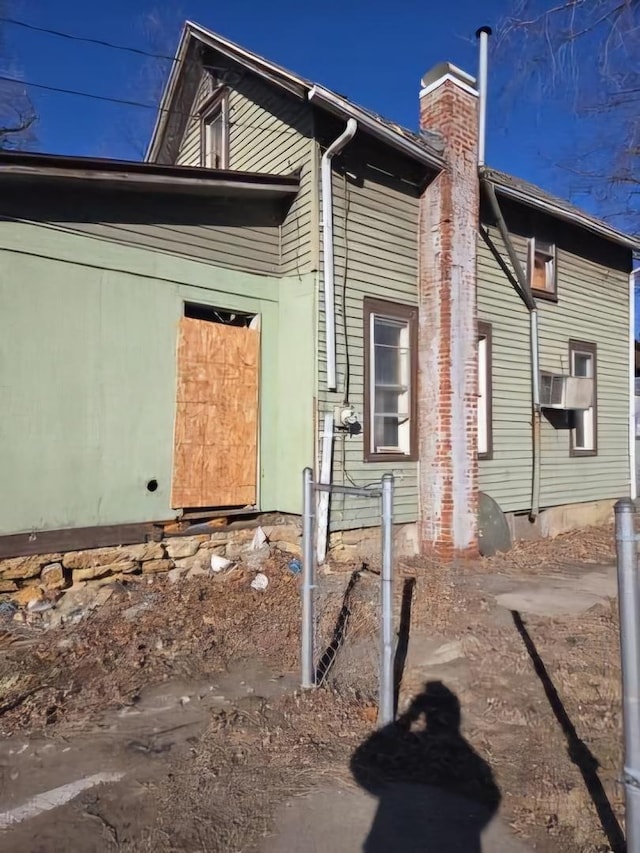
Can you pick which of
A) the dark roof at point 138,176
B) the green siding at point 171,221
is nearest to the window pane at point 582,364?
the green siding at point 171,221

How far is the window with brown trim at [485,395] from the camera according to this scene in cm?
953

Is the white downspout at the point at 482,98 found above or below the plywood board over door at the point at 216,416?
above

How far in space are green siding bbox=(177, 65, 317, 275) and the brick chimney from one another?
6.20ft

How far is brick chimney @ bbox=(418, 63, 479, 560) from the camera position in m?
8.38

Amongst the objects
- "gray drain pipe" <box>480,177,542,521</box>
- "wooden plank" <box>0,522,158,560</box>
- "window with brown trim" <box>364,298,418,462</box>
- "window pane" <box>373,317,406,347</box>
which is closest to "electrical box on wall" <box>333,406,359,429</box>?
"window with brown trim" <box>364,298,418,462</box>

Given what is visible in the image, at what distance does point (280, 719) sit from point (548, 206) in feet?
29.3

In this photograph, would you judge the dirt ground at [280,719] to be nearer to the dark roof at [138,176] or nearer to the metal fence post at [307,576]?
the metal fence post at [307,576]

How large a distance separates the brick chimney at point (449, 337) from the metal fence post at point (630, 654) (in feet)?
19.8

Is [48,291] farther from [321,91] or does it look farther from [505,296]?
[505,296]

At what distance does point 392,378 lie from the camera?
28.2 feet

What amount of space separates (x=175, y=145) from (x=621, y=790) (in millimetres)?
11999

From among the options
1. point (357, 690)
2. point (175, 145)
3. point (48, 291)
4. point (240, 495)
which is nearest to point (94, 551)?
point (240, 495)

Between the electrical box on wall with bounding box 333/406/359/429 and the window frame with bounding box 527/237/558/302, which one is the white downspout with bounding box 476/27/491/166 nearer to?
the window frame with bounding box 527/237/558/302

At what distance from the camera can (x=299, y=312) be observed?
7758mm
